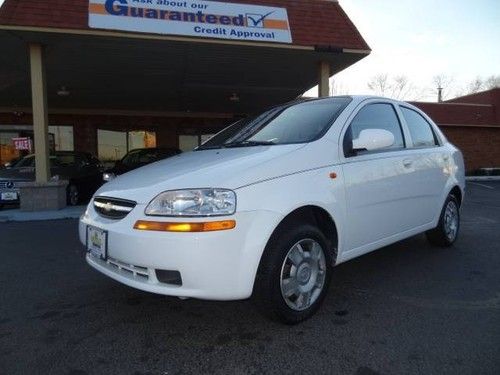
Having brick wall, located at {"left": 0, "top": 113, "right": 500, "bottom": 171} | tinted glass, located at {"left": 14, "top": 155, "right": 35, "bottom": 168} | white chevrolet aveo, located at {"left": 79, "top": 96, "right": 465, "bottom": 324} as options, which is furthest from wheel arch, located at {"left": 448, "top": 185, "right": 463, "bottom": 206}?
brick wall, located at {"left": 0, "top": 113, "right": 500, "bottom": 171}

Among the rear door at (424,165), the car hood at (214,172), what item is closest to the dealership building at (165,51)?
the rear door at (424,165)

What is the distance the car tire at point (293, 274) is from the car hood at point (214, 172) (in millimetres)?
453

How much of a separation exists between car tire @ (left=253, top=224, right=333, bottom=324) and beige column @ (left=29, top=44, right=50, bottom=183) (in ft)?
24.2

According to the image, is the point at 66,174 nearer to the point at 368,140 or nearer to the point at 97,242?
the point at 97,242

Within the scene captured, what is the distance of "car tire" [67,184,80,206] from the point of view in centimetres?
1029

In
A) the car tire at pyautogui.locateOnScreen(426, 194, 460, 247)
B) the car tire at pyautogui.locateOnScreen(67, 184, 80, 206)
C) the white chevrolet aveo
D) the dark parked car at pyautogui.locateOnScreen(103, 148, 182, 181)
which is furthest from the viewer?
the dark parked car at pyautogui.locateOnScreen(103, 148, 182, 181)

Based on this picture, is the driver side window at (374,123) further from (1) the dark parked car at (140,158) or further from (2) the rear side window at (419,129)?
(1) the dark parked car at (140,158)

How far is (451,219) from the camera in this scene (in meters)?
5.57

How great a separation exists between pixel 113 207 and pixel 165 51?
708 centimetres

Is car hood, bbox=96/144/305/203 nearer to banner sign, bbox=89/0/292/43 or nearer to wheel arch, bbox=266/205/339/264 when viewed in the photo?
wheel arch, bbox=266/205/339/264

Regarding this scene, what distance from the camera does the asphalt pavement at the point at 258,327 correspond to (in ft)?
9.11

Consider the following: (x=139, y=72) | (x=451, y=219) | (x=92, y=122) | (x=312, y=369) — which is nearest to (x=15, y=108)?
(x=92, y=122)

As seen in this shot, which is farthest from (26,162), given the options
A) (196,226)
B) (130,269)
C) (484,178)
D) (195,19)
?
(484,178)

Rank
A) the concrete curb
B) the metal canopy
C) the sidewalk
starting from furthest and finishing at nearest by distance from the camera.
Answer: the concrete curb
the metal canopy
the sidewalk
